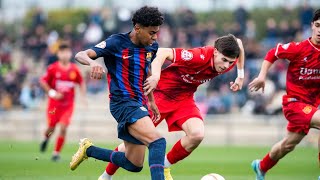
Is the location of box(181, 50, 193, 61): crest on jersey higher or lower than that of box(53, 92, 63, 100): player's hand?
higher

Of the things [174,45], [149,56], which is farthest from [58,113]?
[174,45]

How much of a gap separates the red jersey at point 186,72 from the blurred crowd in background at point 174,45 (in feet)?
46.3

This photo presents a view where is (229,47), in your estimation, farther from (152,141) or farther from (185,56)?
(152,141)

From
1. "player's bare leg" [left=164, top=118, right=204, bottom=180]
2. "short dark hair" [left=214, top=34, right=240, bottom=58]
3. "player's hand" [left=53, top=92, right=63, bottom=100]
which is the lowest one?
"player's hand" [left=53, top=92, right=63, bottom=100]

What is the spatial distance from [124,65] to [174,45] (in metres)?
19.4

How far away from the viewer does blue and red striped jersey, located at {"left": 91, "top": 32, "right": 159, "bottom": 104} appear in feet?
31.9

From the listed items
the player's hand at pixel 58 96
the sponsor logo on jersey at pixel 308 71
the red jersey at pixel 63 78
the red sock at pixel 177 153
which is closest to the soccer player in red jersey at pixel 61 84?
the red jersey at pixel 63 78

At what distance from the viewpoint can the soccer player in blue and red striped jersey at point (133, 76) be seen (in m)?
9.47

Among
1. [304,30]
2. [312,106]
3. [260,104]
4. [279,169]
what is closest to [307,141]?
[260,104]

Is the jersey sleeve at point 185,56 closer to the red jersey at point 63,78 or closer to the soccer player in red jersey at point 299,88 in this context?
the soccer player in red jersey at point 299,88

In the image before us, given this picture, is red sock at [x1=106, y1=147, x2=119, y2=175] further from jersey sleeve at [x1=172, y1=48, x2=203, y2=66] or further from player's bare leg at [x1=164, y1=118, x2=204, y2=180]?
jersey sleeve at [x1=172, y1=48, x2=203, y2=66]

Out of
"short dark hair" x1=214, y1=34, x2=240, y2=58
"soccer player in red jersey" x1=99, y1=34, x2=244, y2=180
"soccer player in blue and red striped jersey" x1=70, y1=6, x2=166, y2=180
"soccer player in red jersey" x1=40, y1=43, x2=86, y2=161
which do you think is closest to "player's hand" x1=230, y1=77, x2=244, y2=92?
"soccer player in red jersey" x1=99, y1=34, x2=244, y2=180

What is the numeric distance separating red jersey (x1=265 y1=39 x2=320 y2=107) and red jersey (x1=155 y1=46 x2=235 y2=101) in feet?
3.66

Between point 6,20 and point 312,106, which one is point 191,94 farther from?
point 6,20
